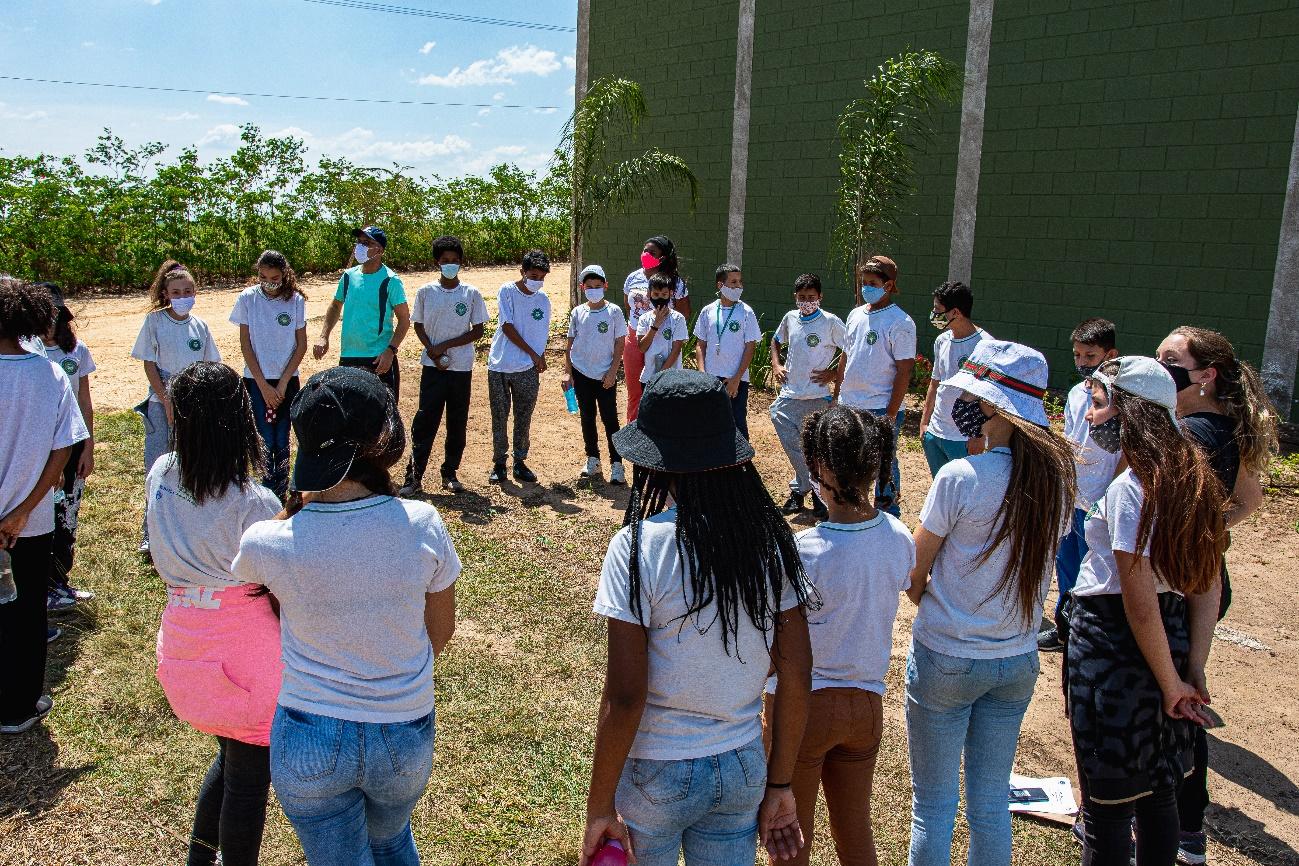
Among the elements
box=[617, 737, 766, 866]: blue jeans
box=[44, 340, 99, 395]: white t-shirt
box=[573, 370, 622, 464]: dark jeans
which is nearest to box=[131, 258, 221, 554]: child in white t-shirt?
box=[44, 340, 99, 395]: white t-shirt

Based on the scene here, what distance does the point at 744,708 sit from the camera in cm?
224

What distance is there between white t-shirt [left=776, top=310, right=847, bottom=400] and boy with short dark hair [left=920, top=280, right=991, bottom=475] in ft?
2.84

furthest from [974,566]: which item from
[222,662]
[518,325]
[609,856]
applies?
[518,325]

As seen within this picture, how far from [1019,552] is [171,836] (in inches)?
123

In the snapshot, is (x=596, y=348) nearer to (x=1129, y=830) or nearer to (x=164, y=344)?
(x=164, y=344)

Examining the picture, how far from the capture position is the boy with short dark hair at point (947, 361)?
19.1 feet

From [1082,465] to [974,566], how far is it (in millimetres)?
2301

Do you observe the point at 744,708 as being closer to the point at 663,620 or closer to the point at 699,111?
the point at 663,620

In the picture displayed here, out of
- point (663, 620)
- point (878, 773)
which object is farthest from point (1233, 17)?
point (663, 620)

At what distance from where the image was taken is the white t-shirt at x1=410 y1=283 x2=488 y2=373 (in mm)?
7535

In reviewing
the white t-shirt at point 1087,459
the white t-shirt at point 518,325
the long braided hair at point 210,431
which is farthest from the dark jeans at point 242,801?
the white t-shirt at point 518,325

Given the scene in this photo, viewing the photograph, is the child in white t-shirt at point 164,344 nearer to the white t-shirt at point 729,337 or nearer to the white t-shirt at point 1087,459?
the white t-shirt at point 729,337

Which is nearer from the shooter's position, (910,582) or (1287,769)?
(910,582)

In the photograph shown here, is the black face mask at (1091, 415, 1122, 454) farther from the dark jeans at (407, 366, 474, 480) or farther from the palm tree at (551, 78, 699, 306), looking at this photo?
the palm tree at (551, 78, 699, 306)
